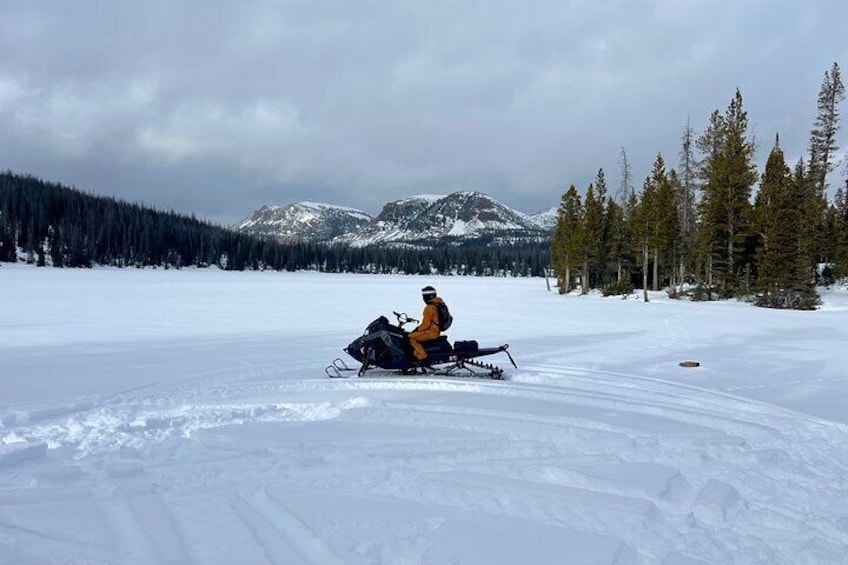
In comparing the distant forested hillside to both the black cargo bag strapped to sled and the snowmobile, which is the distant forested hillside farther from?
the black cargo bag strapped to sled

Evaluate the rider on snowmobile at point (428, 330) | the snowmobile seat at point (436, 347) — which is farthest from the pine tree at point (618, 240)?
the rider on snowmobile at point (428, 330)

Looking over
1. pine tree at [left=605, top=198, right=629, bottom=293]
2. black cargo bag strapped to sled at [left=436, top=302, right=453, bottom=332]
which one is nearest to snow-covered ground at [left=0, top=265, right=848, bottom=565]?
black cargo bag strapped to sled at [left=436, top=302, right=453, bottom=332]

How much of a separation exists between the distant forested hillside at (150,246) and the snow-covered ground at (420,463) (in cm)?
10568

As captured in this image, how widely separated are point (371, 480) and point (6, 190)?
133636 millimetres

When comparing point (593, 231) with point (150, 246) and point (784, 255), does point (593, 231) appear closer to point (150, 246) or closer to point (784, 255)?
point (784, 255)

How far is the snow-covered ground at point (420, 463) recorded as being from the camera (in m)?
3.57

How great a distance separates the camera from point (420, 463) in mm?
5082

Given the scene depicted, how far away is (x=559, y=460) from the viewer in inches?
204

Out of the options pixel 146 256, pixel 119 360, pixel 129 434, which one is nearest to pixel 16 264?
pixel 146 256

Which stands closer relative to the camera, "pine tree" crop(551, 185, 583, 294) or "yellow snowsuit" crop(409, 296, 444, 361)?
"yellow snowsuit" crop(409, 296, 444, 361)

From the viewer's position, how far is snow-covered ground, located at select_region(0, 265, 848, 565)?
3568 millimetres

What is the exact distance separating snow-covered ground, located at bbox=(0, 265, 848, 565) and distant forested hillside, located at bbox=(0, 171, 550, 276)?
347 ft

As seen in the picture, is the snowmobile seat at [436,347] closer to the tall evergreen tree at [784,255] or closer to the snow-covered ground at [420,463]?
the snow-covered ground at [420,463]

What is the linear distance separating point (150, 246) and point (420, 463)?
12031 cm
